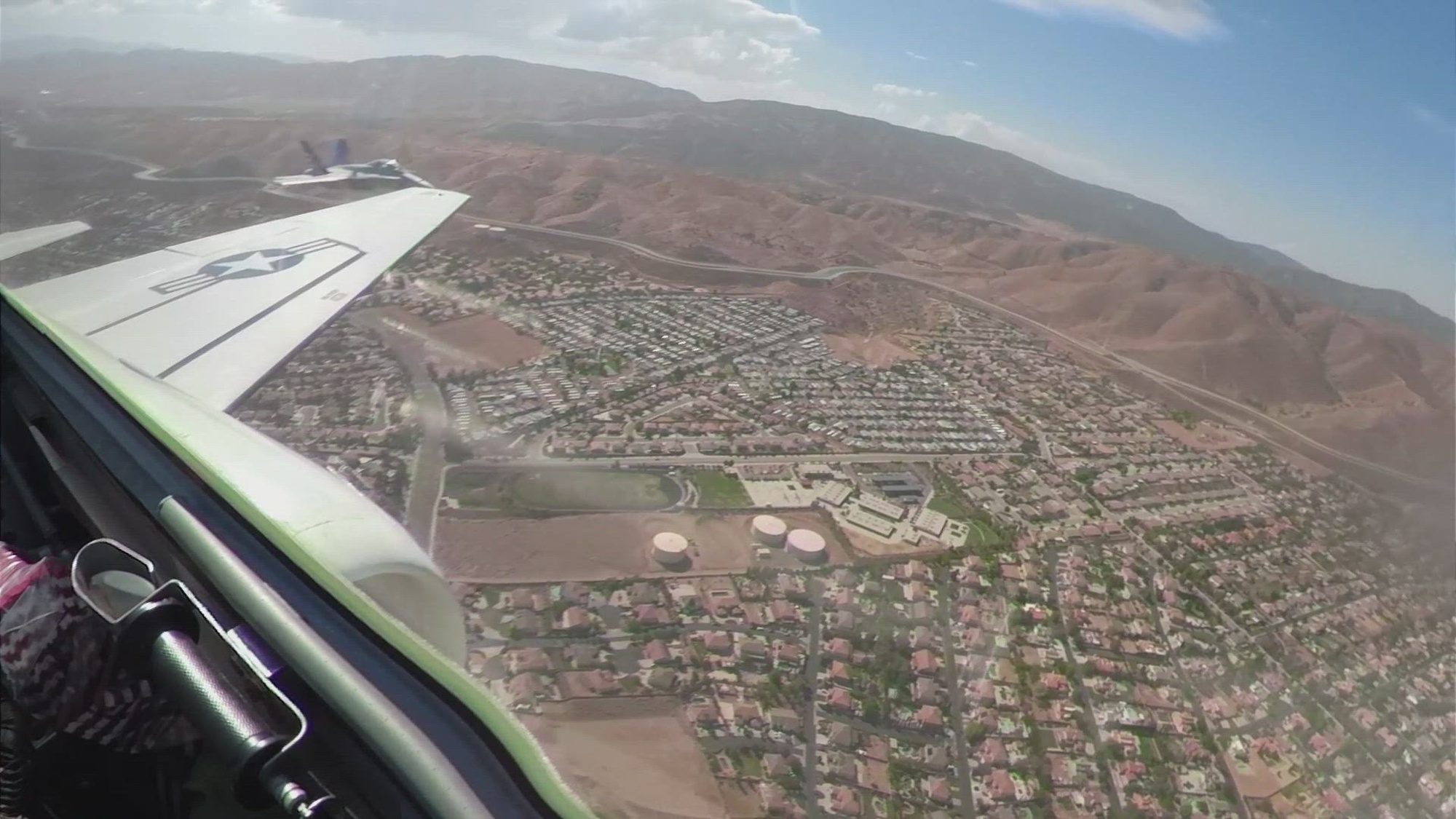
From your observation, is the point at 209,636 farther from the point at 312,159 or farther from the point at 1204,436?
the point at 312,159

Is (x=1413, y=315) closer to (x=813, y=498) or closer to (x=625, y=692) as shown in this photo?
(x=813, y=498)

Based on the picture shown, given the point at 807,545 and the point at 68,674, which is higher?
the point at 68,674

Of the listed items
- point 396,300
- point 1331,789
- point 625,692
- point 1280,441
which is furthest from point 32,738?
point 1280,441

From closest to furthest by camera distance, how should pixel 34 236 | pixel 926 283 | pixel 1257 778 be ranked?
pixel 1257 778 → pixel 34 236 → pixel 926 283

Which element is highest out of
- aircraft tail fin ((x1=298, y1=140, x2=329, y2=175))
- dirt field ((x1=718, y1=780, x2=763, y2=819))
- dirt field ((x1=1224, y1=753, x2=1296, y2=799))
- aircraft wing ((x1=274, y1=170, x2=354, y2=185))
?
aircraft tail fin ((x1=298, y1=140, x2=329, y2=175))

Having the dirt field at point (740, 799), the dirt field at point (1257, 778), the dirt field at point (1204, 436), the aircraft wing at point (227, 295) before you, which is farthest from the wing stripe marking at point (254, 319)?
the dirt field at point (1204, 436)

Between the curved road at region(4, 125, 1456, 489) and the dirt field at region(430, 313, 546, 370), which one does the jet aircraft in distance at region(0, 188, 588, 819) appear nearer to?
the dirt field at region(430, 313, 546, 370)

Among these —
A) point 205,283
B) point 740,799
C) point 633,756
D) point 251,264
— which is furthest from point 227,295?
point 740,799

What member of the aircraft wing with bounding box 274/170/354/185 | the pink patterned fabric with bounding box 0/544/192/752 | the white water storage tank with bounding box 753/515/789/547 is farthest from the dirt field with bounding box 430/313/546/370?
the pink patterned fabric with bounding box 0/544/192/752
